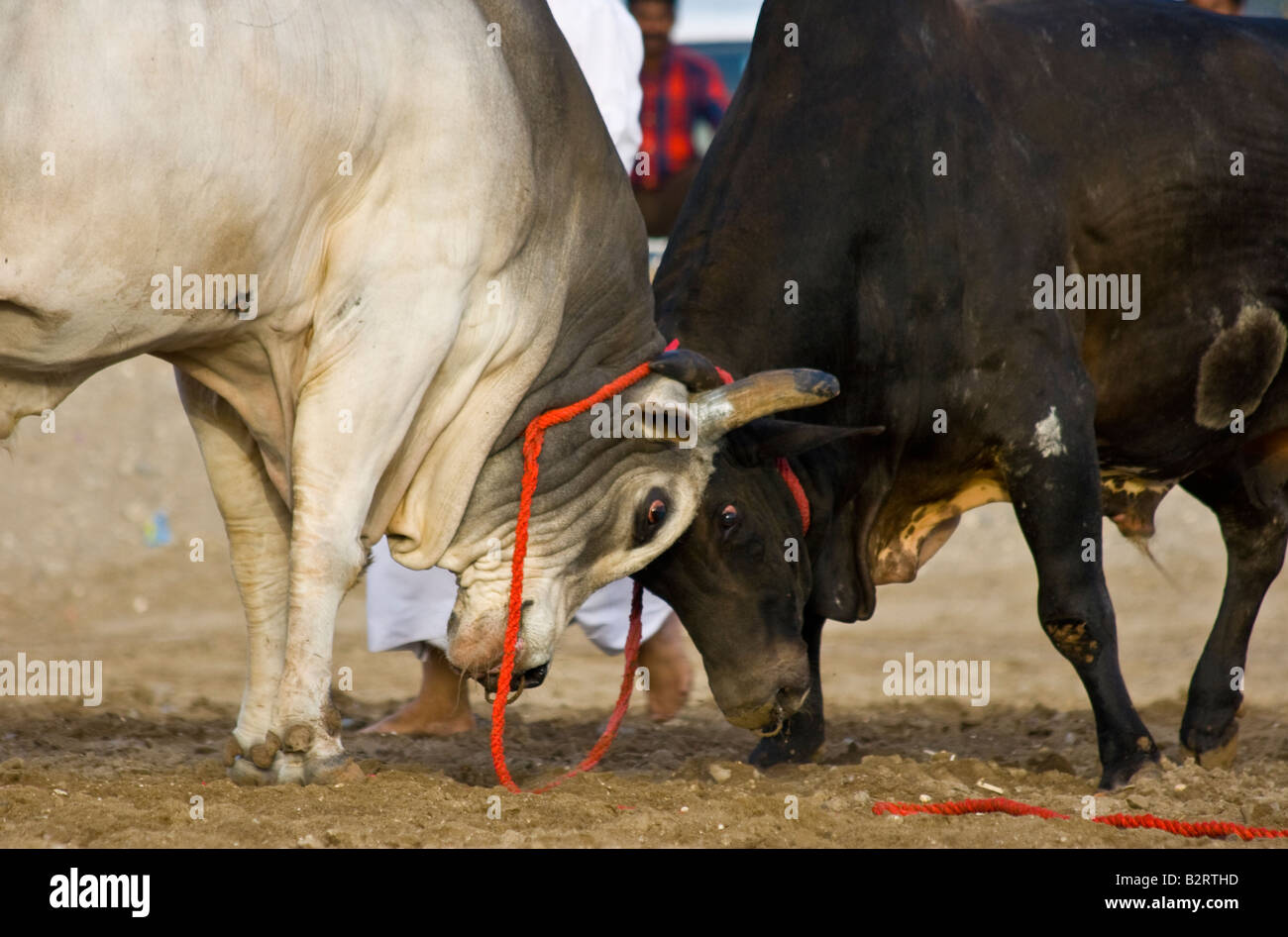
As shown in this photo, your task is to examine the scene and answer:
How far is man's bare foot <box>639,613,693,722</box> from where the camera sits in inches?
237

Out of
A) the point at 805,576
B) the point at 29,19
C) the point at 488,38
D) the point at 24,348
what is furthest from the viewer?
the point at 805,576

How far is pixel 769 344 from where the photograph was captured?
420 centimetres

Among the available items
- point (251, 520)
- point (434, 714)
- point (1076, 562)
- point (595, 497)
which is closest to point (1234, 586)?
point (1076, 562)

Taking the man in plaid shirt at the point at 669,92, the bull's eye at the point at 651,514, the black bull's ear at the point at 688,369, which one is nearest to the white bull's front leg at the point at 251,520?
the bull's eye at the point at 651,514

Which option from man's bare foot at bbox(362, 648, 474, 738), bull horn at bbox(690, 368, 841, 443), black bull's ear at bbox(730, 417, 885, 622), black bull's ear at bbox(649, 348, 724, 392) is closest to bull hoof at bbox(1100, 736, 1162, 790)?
black bull's ear at bbox(730, 417, 885, 622)

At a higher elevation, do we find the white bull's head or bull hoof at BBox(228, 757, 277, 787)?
the white bull's head

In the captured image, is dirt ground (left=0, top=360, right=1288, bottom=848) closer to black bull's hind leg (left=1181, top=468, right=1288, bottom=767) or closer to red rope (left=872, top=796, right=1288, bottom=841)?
red rope (left=872, top=796, right=1288, bottom=841)

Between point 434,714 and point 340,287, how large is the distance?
7.47ft

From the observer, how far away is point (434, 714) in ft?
18.2

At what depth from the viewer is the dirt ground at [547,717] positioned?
11.0 ft

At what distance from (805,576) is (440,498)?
92cm

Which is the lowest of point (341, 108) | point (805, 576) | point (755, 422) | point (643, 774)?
point (643, 774)

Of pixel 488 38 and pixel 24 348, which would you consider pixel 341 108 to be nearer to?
pixel 488 38

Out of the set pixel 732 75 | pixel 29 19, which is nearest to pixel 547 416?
pixel 29 19
